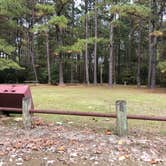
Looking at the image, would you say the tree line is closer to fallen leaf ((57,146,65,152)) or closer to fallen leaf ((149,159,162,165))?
fallen leaf ((57,146,65,152))

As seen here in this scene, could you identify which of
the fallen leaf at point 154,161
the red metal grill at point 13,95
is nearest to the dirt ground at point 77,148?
the fallen leaf at point 154,161

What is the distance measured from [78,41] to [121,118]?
72.4 feet

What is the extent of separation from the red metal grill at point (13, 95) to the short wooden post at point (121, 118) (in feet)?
8.70

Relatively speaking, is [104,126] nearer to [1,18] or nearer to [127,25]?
[1,18]

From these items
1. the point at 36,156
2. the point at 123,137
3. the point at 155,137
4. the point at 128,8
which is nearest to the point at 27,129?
the point at 36,156

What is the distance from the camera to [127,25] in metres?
36.3

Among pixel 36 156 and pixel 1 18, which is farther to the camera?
pixel 1 18

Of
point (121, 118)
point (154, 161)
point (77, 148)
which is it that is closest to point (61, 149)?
point (77, 148)

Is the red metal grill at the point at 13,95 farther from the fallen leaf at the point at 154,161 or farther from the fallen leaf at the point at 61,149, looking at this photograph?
the fallen leaf at the point at 154,161

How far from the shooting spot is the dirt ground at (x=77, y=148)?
4.66 m

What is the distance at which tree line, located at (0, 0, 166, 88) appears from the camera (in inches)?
1027

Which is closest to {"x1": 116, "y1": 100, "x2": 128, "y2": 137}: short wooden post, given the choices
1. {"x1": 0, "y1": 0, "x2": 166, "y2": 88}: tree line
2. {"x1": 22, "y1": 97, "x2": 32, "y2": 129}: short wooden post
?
{"x1": 22, "y1": 97, "x2": 32, "y2": 129}: short wooden post

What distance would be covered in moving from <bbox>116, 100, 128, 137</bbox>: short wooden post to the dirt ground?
0.50ft

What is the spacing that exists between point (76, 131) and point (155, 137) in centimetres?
165
